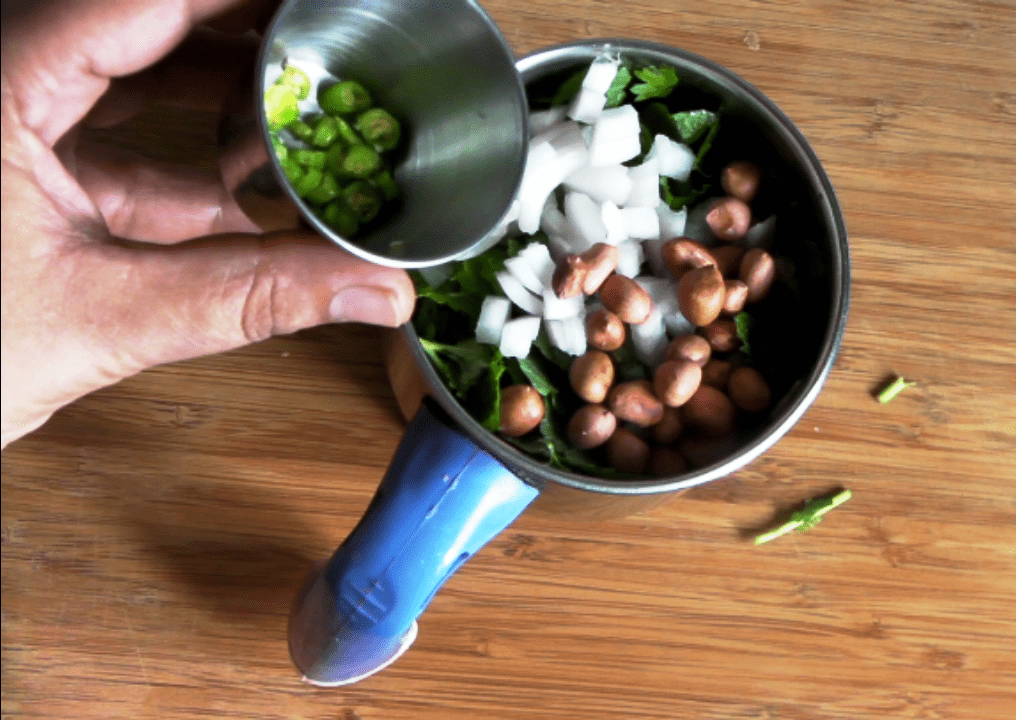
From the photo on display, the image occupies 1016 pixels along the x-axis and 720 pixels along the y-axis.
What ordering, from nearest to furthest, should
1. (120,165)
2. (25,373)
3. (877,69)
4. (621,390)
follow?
(25,373)
(621,390)
(120,165)
(877,69)

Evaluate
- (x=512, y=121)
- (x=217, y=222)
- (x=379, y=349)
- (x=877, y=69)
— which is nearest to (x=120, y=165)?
(x=217, y=222)

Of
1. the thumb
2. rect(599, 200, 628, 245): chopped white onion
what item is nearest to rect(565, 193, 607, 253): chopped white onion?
rect(599, 200, 628, 245): chopped white onion

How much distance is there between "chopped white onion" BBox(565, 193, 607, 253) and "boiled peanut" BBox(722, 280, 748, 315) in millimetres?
109

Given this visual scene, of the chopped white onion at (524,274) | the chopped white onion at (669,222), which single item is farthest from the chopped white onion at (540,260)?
the chopped white onion at (669,222)

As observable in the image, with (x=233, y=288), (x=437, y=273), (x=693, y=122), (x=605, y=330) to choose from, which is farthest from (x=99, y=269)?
(x=693, y=122)

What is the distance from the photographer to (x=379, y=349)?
98 centimetres

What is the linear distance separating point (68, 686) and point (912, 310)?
851 mm

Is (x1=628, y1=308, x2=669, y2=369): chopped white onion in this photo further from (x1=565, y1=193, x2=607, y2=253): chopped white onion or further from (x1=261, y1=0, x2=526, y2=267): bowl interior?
(x1=261, y1=0, x2=526, y2=267): bowl interior

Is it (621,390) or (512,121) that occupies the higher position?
(512,121)

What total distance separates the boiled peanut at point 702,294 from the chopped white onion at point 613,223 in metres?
0.07

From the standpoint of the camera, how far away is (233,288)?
2.33 feet

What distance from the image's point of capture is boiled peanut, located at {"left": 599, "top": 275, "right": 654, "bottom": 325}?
833mm

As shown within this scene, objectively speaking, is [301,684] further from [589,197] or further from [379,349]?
[589,197]

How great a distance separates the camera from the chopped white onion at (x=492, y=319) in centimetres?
86
